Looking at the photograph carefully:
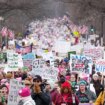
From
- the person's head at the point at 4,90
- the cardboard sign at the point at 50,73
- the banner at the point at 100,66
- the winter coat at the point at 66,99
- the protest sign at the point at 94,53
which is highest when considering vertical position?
the protest sign at the point at 94,53

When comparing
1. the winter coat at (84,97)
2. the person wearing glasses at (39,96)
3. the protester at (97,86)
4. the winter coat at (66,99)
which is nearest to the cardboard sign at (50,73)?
the protester at (97,86)

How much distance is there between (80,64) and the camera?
19.4 metres

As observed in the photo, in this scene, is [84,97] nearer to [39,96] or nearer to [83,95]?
[83,95]

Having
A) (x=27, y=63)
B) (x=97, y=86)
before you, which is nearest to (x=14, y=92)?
(x=97, y=86)

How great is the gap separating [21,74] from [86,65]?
2434 millimetres

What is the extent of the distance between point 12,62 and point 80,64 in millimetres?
1897

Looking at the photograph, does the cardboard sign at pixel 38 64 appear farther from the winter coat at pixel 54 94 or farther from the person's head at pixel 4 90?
the winter coat at pixel 54 94

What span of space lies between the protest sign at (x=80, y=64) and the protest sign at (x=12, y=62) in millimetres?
1526

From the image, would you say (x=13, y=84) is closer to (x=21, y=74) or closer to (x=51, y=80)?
(x=51, y=80)

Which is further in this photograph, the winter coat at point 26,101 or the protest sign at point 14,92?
the protest sign at point 14,92

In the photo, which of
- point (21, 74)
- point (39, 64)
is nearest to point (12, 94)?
point (21, 74)

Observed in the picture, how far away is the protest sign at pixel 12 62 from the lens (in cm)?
1878

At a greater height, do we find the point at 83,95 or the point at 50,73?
the point at 50,73

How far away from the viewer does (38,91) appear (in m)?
12.5
